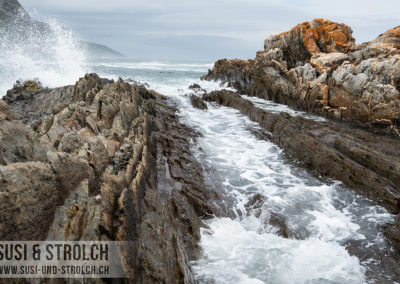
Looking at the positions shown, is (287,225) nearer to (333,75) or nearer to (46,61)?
(333,75)

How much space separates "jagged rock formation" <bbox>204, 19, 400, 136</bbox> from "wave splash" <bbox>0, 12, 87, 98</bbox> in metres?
19.6

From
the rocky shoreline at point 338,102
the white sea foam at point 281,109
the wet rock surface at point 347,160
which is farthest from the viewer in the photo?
the white sea foam at point 281,109

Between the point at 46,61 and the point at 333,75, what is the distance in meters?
32.4

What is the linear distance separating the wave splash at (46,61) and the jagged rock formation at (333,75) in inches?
770

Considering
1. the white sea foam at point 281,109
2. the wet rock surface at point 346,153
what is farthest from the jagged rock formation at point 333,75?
the wet rock surface at point 346,153

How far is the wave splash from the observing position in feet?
76.9

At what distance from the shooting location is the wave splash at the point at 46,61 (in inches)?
923

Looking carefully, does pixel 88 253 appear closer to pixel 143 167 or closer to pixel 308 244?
pixel 143 167

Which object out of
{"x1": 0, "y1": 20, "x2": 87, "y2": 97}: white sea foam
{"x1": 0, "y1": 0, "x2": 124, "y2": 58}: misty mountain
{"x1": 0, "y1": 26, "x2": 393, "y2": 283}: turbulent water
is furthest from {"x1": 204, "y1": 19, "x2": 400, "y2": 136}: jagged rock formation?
{"x1": 0, "y1": 0, "x2": 124, "y2": 58}: misty mountain

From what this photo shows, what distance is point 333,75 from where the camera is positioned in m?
16.2

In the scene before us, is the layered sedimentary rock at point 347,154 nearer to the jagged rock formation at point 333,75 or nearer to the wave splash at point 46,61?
the jagged rock formation at point 333,75

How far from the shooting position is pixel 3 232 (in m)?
3.43

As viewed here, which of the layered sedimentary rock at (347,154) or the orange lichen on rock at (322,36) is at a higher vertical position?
the orange lichen on rock at (322,36)

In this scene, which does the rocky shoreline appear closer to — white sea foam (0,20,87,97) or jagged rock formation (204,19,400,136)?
jagged rock formation (204,19,400,136)
